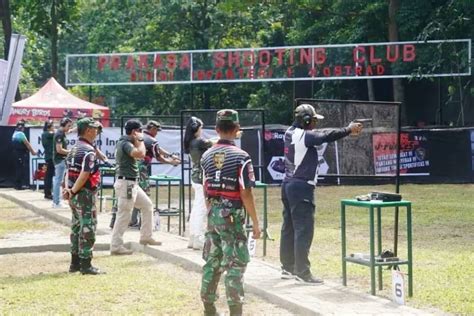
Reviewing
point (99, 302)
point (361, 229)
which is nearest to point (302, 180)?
point (99, 302)

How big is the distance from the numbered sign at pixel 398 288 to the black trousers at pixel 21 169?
62.0 ft

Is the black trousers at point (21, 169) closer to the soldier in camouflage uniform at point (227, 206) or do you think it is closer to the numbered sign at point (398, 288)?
the soldier in camouflage uniform at point (227, 206)

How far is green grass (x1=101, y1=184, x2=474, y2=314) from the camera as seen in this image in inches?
384

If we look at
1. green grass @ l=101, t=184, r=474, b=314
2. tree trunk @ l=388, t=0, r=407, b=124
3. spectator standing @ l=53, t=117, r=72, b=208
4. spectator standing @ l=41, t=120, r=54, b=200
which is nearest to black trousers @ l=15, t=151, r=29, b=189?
green grass @ l=101, t=184, r=474, b=314

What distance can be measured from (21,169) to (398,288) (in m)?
19.4

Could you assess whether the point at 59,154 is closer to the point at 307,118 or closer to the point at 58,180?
the point at 58,180

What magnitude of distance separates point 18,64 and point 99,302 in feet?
24.9

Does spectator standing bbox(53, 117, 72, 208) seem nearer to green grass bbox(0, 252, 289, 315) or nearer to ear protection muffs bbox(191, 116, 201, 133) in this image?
green grass bbox(0, 252, 289, 315)

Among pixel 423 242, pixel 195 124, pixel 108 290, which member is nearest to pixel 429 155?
pixel 423 242

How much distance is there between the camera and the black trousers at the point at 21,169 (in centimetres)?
2653

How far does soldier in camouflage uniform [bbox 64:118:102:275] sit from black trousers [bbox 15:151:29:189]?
15.3 m

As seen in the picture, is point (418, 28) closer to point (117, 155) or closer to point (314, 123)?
point (117, 155)

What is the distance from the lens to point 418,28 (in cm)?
3281

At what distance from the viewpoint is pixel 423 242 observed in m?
14.2
